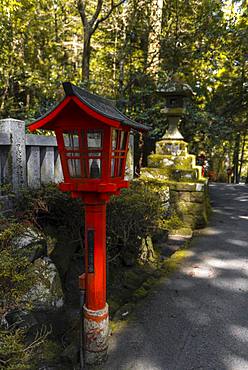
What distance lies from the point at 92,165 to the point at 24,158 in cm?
160

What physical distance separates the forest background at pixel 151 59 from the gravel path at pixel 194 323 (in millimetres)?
5269

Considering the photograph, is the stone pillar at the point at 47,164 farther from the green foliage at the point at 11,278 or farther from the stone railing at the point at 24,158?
the green foliage at the point at 11,278

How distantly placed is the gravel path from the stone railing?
226cm

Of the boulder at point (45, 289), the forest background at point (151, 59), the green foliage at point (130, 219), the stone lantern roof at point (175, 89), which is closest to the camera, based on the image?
the boulder at point (45, 289)

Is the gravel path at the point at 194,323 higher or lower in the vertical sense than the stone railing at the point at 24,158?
lower

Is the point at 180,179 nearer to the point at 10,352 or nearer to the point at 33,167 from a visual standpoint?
the point at 33,167

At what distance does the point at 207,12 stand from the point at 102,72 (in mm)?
5054

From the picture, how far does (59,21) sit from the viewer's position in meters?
12.3

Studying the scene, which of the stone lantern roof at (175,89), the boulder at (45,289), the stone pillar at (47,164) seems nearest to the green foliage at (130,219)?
the stone pillar at (47,164)

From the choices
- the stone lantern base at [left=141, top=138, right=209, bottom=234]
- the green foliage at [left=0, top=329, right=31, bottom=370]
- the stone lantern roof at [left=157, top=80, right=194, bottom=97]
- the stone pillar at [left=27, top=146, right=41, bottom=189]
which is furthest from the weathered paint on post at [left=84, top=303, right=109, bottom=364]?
the stone lantern roof at [left=157, top=80, right=194, bottom=97]

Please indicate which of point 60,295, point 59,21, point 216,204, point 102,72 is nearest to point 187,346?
point 60,295

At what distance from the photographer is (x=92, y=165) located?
251 cm

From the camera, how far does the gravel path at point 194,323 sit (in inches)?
105

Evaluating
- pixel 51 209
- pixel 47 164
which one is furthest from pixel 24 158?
pixel 51 209
